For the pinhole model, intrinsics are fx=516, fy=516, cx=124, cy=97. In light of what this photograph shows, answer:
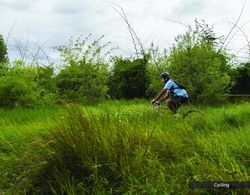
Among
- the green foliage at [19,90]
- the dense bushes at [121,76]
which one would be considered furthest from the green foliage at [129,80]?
the green foliage at [19,90]

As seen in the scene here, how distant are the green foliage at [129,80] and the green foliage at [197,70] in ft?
12.1

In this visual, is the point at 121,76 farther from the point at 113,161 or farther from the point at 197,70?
the point at 113,161

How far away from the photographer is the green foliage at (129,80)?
21.4 meters

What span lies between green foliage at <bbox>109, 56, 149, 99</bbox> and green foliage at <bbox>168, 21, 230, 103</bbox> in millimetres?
3679

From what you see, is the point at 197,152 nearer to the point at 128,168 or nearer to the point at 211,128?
the point at 128,168

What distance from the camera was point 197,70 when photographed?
57.7ft

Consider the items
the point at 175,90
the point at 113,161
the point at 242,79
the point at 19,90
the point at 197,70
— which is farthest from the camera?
the point at 242,79

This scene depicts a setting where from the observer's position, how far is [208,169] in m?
5.16

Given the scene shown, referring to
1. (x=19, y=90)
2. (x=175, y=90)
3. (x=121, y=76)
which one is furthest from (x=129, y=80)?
(x=175, y=90)

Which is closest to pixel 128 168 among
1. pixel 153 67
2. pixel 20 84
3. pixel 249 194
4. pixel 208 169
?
pixel 208 169

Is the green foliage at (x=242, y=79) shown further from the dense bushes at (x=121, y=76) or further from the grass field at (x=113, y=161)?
the grass field at (x=113, y=161)

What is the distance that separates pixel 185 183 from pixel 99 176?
914 mm

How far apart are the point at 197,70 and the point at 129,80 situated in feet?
14.7

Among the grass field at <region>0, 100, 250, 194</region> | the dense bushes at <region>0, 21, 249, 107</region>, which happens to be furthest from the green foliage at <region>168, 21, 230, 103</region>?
the grass field at <region>0, 100, 250, 194</region>
